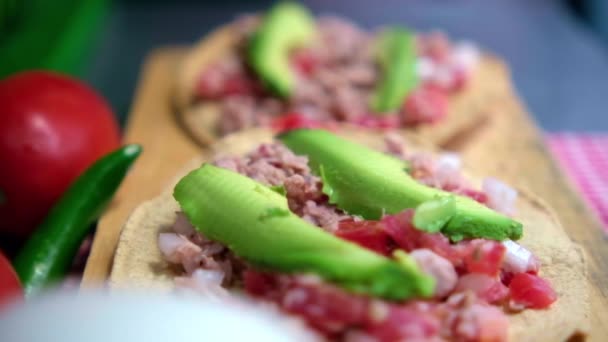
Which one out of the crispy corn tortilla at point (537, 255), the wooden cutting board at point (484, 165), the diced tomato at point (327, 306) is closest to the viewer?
the diced tomato at point (327, 306)

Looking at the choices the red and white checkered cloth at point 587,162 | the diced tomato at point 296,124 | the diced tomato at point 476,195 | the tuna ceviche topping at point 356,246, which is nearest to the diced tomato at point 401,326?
the tuna ceviche topping at point 356,246

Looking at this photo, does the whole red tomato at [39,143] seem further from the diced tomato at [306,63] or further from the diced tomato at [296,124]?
the diced tomato at [306,63]

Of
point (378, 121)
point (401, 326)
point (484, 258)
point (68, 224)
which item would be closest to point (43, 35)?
point (68, 224)

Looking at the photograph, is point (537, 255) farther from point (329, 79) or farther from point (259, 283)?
point (329, 79)

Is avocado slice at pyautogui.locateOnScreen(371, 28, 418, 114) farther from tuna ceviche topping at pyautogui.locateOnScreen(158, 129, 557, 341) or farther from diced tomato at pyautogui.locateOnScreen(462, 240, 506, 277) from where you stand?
diced tomato at pyautogui.locateOnScreen(462, 240, 506, 277)

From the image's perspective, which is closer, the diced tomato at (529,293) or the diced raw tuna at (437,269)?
the diced raw tuna at (437,269)

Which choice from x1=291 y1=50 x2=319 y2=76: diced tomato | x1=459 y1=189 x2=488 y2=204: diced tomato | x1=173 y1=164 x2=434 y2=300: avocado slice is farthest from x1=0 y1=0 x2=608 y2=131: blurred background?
x1=173 y1=164 x2=434 y2=300: avocado slice

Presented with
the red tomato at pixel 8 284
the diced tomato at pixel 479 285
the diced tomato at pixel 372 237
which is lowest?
the red tomato at pixel 8 284
